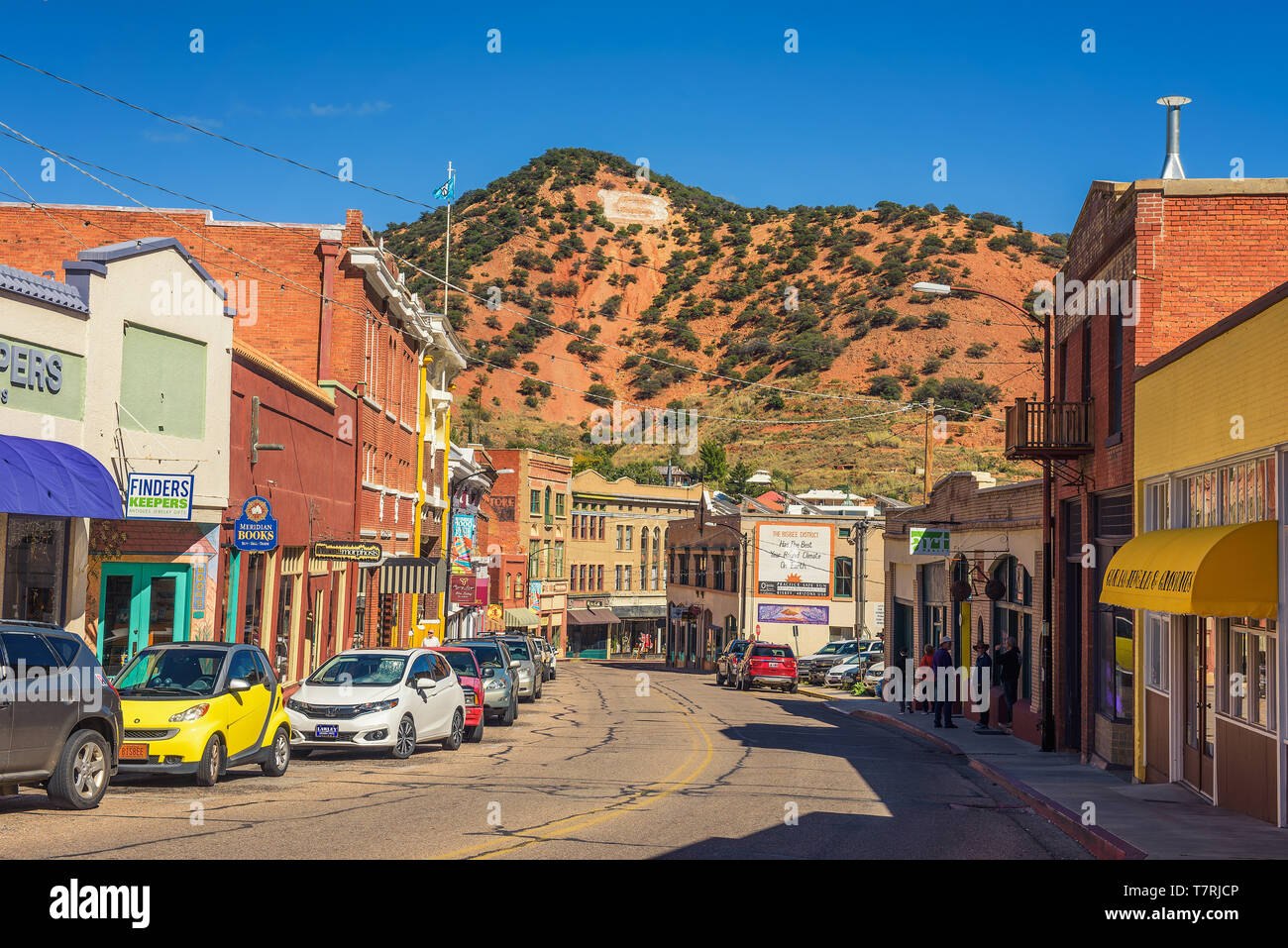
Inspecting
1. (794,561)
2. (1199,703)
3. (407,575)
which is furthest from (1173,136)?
(794,561)

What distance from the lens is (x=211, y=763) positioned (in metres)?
15.3

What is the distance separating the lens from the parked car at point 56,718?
11961 millimetres

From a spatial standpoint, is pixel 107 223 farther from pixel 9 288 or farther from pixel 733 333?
pixel 733 333

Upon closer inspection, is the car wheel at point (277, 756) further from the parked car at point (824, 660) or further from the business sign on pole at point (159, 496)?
the parked car at point (824, 660)

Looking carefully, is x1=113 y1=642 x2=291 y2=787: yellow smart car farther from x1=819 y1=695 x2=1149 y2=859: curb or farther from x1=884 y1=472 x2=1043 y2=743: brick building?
x1=884 y1=472 x2=1043 y2=743: brick building

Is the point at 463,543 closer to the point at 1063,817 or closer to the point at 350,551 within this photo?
the point at 350,551

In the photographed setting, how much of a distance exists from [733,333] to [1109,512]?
11011 cm

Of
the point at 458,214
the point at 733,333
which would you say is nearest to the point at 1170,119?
the point at 733,333

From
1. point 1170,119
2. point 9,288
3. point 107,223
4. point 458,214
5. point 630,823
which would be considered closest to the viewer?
point 630,823

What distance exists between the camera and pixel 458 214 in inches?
5920

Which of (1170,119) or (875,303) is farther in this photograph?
(875,303)

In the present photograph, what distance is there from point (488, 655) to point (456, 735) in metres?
6.85

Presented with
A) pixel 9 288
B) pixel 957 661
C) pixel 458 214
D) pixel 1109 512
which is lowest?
pixel 957 661

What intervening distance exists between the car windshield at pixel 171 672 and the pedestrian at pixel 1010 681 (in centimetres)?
1792
